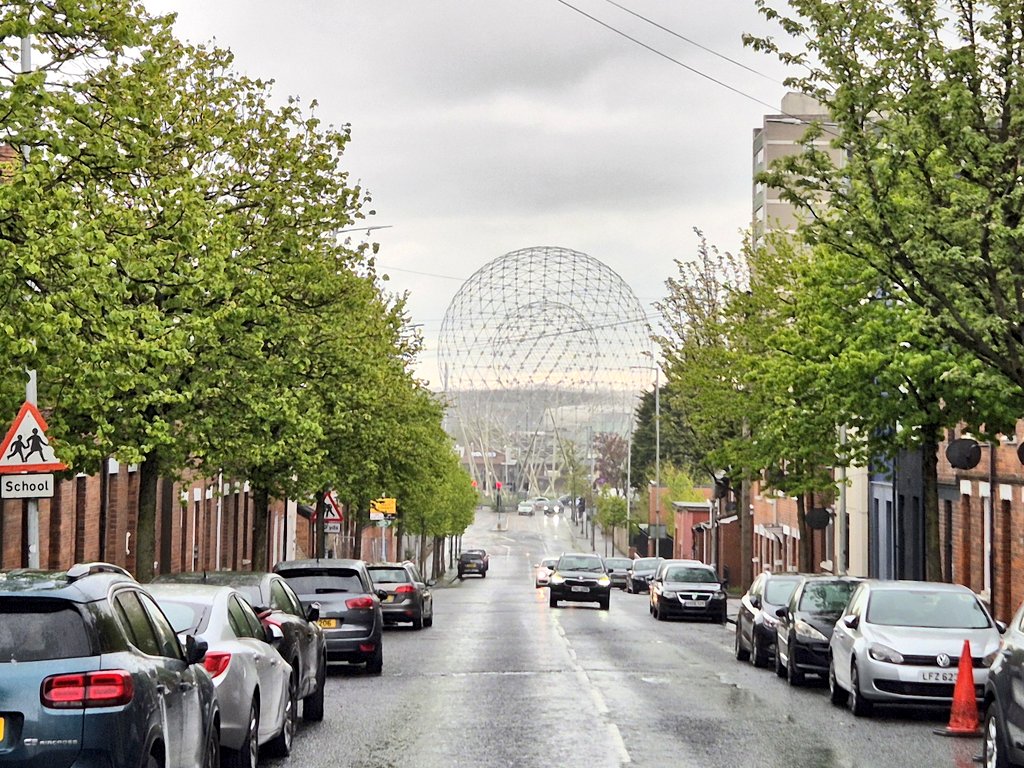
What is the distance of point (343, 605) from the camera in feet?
79.2

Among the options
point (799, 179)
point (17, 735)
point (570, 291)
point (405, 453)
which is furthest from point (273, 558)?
point (570, 291)

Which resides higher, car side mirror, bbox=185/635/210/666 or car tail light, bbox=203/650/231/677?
car side mirror, bbox=185/635/210/666

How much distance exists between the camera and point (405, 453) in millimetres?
46219

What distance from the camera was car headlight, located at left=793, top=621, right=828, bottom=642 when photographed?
23188 mm

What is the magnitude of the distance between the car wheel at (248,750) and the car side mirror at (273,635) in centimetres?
163

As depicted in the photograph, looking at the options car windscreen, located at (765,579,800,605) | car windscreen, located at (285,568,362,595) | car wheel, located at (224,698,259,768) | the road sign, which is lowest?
car wheel, located at (224,698,259,768)

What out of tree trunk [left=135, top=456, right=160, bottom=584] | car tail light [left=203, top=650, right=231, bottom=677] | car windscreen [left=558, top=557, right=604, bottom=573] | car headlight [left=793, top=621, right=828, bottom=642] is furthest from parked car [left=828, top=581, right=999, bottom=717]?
car windscreen [left=558, top=557, right=604, bottom=573]

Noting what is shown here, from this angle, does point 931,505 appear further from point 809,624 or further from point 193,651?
point 193,651

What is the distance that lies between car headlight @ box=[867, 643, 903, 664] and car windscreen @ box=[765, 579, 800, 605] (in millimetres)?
9300

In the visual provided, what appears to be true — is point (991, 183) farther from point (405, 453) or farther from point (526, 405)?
point (526, 405)

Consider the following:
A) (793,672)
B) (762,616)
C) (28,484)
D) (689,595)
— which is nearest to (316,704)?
(28,484)

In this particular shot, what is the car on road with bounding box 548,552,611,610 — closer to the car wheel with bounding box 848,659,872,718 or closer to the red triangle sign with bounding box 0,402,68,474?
the car wheel with bounding box 848,659,872,718

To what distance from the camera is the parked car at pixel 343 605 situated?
24.0 m

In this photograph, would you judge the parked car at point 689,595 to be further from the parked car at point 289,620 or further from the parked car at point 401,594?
the parked car at point 289,620
